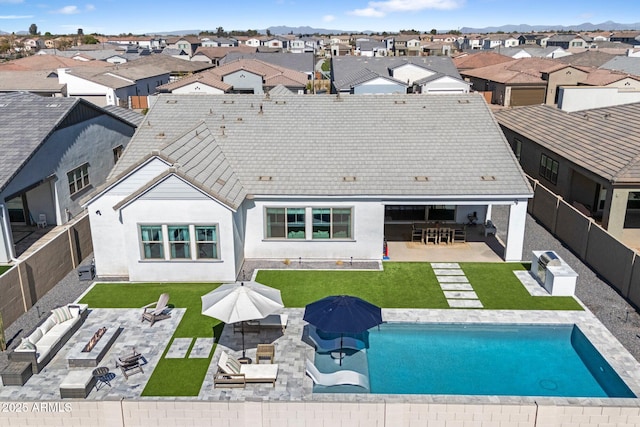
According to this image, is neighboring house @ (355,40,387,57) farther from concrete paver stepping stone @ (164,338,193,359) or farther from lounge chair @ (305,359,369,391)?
lounge chair @ (305,359,369,391)

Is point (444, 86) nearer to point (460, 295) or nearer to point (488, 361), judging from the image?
point (460, 295)

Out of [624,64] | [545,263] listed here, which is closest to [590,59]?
[624,64]

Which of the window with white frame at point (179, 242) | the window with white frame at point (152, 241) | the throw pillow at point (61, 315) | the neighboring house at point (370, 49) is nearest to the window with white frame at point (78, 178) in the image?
the window with white frame at point (152, 241)

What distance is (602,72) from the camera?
202ft

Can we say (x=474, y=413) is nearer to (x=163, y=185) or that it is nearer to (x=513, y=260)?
(x=513, y=260)

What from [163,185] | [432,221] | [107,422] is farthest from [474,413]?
[432,221]

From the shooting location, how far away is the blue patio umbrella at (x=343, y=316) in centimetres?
1466

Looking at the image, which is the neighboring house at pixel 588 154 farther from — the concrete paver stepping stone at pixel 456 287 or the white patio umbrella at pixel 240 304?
the white patio umbrella at pixel 240 304

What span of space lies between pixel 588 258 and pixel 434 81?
4115 cm

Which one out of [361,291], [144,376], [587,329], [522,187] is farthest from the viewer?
[522,187]

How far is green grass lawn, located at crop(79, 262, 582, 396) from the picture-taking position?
1903 centimetres

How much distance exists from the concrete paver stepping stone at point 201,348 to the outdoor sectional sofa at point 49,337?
4240 millimetres

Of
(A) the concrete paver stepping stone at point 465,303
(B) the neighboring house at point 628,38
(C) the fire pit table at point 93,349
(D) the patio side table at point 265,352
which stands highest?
(B) the neighboring house at point 628,38

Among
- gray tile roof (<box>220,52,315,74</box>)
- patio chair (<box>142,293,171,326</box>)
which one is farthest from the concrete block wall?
gray tile roof (<box>220,52,315,74</box>)
